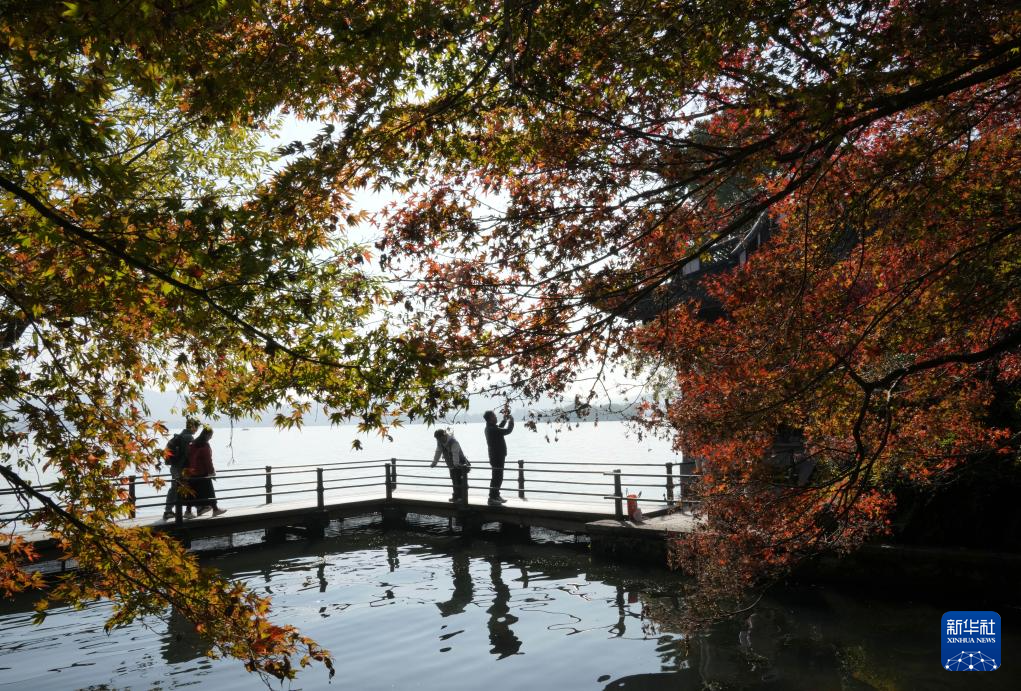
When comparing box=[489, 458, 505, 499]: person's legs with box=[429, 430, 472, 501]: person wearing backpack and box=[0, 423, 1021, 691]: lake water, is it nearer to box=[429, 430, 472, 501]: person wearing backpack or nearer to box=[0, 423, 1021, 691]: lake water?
box=[429, 430, 472, 501]: person wearing backpack

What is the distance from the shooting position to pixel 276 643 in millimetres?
5465

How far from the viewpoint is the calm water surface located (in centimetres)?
919

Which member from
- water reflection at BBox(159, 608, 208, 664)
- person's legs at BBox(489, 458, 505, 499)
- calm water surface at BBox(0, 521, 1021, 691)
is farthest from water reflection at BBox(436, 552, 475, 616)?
water reflection at BBox(159, 608, 208, 664)

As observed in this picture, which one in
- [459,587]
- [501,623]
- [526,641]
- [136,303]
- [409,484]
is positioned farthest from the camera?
[409,484]

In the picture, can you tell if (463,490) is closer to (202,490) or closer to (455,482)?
(455,482)

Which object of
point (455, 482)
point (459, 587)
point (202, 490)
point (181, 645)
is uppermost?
point (202, 490)

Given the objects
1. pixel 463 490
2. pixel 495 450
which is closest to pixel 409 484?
pixel 463 490

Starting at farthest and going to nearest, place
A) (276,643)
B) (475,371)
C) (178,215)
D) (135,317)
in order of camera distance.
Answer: (135,317)
(475,371)
(276,643)
(178,215)

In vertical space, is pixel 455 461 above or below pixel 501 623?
above

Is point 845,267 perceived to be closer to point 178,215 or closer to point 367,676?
point 178,215

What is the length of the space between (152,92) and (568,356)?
11.8 ft

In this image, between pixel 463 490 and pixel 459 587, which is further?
pixel 463 490

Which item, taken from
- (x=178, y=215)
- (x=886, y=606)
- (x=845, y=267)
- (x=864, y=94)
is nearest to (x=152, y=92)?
(x=178, y=215)

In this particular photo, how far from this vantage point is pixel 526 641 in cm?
1077
